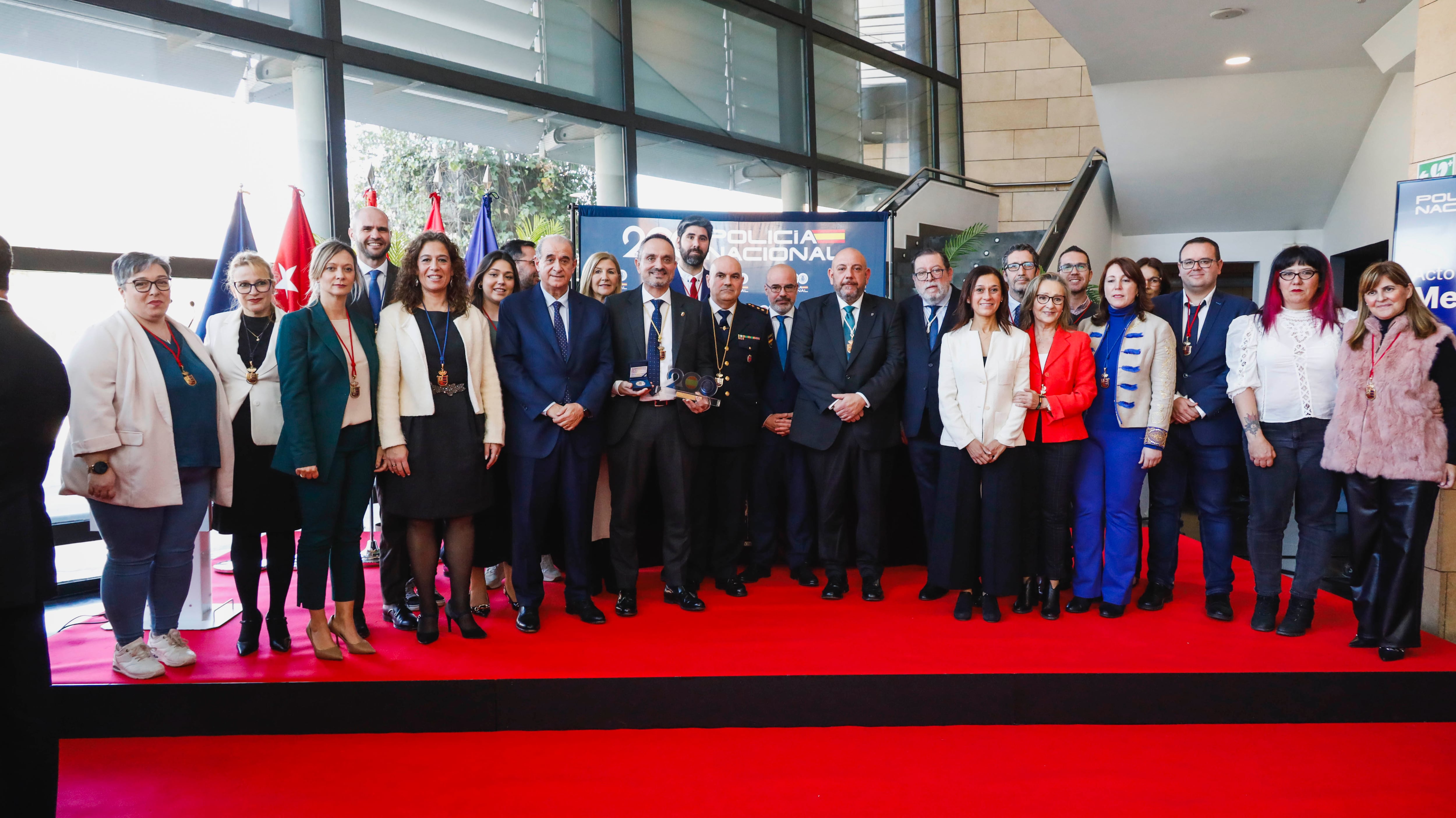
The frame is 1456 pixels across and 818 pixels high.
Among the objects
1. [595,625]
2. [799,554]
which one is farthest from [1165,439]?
[595,625]

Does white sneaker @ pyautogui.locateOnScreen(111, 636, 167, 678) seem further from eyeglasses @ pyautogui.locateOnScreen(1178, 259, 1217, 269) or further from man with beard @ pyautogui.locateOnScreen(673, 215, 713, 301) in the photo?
eyeglasses @ pyautogui.locateOnScreen(1178, 259, 1217, 269)

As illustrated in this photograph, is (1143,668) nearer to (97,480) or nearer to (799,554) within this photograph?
(799,554)

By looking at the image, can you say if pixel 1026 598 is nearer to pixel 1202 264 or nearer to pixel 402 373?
pixel 1202 264

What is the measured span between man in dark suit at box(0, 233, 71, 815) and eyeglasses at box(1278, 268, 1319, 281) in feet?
13.0

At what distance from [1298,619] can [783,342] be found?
239 cm

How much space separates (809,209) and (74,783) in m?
7.11

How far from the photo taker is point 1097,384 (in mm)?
3395

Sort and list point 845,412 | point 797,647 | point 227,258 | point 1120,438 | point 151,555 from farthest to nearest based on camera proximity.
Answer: point 227,258 → point 845,412 → point 1120,438 → point 797,647 → point 151,555

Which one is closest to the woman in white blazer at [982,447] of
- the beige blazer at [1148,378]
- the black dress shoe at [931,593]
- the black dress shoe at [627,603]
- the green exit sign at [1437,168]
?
the black dress shoe at [931,593]

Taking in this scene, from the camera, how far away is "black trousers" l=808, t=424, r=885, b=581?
11.8 ft

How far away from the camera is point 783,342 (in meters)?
4.00

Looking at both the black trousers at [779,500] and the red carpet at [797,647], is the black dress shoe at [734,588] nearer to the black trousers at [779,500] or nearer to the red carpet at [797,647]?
the red carpet at [797,647]

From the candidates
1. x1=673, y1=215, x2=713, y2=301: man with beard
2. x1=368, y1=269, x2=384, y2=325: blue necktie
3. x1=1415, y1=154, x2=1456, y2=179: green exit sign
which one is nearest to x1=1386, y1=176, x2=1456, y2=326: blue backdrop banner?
x1=1415, y1=154, x2=1456, y2=179: green exit sign

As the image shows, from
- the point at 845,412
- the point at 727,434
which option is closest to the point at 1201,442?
the point at 845,412
